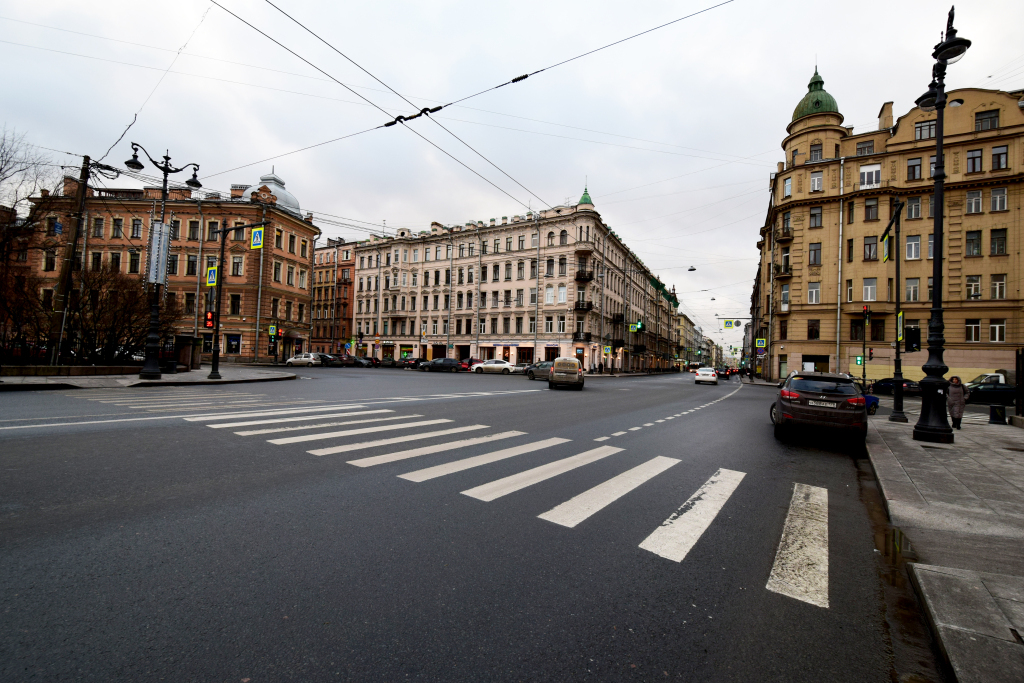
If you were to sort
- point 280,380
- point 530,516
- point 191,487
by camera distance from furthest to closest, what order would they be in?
1. point 280,380
2. point 191,487
3. point 530,516

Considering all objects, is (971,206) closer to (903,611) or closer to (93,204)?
(903,611)

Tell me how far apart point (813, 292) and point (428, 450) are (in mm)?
43322

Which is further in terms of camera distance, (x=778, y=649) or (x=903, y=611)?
(x=903, y=611)

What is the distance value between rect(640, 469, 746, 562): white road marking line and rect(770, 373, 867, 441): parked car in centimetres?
427

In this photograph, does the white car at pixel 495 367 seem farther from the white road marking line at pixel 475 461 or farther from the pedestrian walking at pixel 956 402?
the white road marking line at pixel 475 461

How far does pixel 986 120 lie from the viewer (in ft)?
113

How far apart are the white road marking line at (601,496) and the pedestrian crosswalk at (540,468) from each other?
0.01 metres

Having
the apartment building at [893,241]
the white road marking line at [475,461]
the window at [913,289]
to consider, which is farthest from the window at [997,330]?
the white road marking line at [475,461]

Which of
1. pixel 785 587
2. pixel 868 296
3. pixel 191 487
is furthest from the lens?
pixel 868 296

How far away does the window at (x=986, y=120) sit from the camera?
3412 cm

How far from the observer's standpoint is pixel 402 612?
2.69 meters

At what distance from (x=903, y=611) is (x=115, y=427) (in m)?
10.5

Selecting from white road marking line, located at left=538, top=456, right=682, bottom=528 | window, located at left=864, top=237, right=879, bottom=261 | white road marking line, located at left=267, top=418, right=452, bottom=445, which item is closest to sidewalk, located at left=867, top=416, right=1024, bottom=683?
white road marking line, located at left=538, top=456, right=682, bottom=528

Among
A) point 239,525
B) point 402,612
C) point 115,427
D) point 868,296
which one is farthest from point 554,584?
point 868,296
